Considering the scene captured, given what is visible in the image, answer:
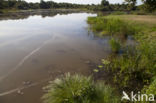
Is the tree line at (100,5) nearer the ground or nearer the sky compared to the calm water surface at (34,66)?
nearer the sky

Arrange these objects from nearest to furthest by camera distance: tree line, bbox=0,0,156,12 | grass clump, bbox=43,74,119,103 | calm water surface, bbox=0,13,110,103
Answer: grass clump, bbox=43,74,119,103
calm water surface, bbox=0,13,110,103
tree line, bbox=0,0,156,12

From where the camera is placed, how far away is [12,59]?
4789 mm

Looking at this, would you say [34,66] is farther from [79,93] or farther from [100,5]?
[100,5]

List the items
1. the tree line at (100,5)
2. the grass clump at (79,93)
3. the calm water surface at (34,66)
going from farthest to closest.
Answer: the tree line at (100,5), the calm water surface at (34,66), the grass clump at (79,93)

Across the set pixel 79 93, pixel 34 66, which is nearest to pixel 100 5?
pixel 34 66

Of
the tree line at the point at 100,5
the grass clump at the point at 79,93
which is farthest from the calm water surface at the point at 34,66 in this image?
the tree line at the point at 100,5

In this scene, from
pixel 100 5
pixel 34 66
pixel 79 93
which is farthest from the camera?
pixel 100 5

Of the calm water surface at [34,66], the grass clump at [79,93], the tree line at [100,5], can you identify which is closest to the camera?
the grass clump at [79,93]

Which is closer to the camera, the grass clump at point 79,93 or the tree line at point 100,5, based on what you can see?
the grass clump at point 79,93

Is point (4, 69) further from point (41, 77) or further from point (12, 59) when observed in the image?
point (41, 77)

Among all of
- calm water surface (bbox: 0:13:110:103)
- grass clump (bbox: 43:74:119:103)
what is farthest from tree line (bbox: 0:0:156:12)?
grass clump (bbox: 43:74:119:103)

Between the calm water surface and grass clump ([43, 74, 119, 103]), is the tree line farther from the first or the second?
grass clump ([43, 74, 119, 103])

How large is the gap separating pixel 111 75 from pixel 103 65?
699 mm

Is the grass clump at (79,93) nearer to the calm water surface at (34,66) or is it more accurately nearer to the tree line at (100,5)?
the calm water surface at (34,66)
